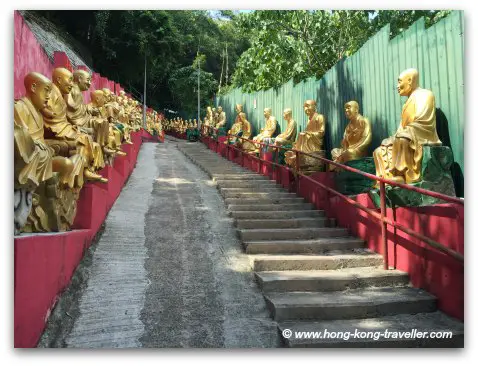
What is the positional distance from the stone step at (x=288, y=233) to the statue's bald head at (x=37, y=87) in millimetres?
2321

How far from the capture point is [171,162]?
11.0 metres

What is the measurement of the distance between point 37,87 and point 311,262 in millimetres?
2677

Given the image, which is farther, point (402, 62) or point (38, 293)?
point (402, 62)

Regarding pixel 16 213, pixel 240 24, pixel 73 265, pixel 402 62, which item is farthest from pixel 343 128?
pixel 16 213

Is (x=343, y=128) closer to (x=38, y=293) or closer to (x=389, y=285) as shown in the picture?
(x=389, y=285)

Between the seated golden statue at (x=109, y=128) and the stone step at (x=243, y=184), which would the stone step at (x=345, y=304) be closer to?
the seated golden statue at (x=109, y=128)

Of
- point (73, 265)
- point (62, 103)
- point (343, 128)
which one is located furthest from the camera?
point (343, 128)

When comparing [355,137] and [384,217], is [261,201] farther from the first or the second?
[384,217]

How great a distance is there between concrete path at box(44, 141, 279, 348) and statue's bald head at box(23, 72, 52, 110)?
55.7 inches

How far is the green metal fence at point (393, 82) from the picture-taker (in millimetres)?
3994

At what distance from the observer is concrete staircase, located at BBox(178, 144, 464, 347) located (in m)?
2.93

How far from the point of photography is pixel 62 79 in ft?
13.5

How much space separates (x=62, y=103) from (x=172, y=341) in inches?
93.7

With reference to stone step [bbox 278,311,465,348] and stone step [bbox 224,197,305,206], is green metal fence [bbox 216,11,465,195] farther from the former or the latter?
stone step [bbox 278,311,465,348]
